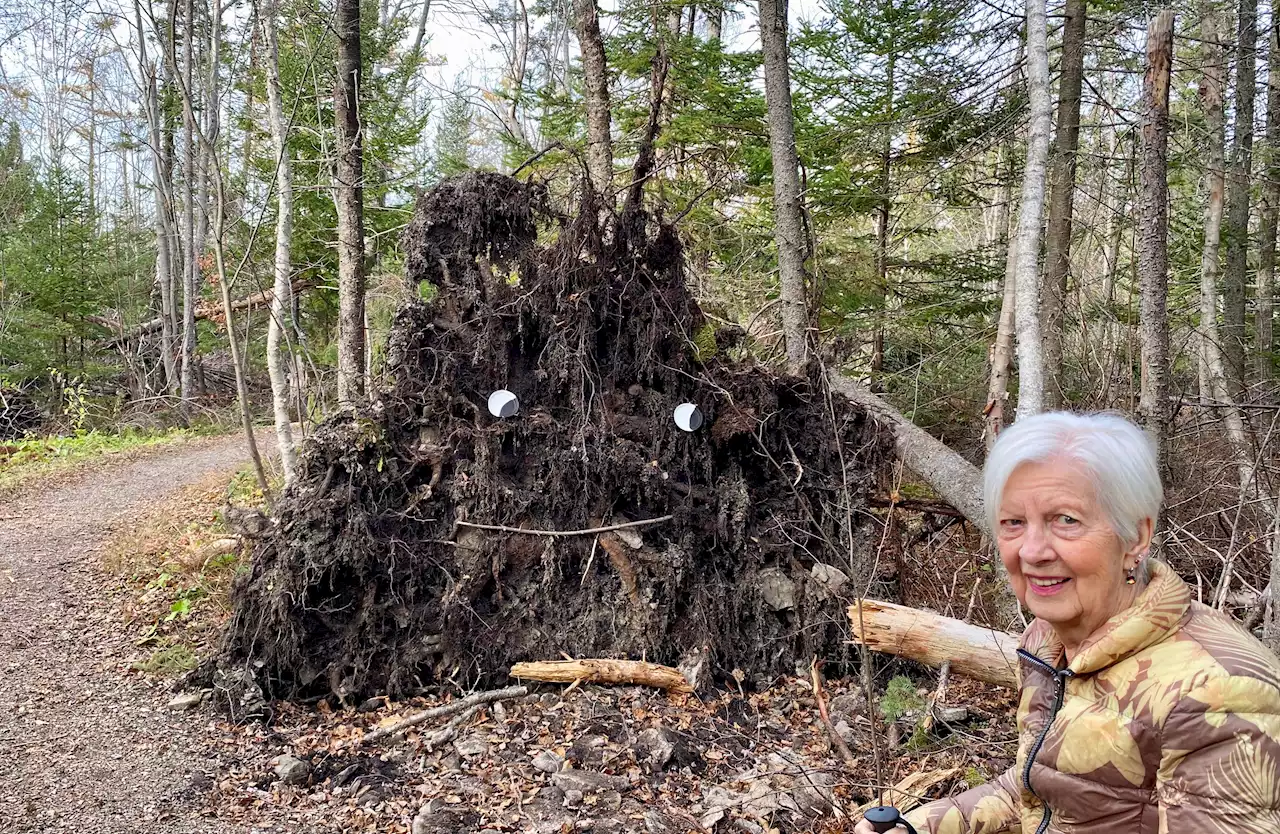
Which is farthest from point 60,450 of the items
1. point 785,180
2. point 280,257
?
point 785,180

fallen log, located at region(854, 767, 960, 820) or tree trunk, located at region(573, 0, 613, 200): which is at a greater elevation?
tree trunk, located at region(573, 0, 613, 200)

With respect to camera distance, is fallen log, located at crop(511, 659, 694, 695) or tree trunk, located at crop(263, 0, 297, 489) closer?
fallen log, located at crop(511, 659, 694, 695)

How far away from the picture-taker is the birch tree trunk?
8.01 meters

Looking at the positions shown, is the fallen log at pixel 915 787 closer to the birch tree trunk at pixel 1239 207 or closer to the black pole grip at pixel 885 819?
the black pole grip at pixel 885 819

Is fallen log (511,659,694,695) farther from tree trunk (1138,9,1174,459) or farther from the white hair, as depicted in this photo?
the white hair

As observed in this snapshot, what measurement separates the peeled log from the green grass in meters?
11.4

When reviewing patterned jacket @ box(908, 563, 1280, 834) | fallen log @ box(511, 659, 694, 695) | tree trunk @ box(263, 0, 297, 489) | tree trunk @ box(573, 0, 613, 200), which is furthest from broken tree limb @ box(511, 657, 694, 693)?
tree trunk @ box(573, 0, 613, 200)

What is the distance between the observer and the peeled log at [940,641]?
Answer: 4238mm

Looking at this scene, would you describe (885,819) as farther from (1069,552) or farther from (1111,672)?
(1069,552)

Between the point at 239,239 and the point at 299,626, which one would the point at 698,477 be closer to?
the point at 299,626

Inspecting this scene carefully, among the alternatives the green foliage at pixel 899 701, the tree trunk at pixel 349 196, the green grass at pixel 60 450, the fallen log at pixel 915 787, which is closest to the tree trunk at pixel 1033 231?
the green foliage at pixel 899 701

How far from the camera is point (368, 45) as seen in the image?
37.2 ft

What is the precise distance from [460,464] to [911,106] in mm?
6280

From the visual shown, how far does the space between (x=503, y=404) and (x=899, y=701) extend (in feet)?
10.6
